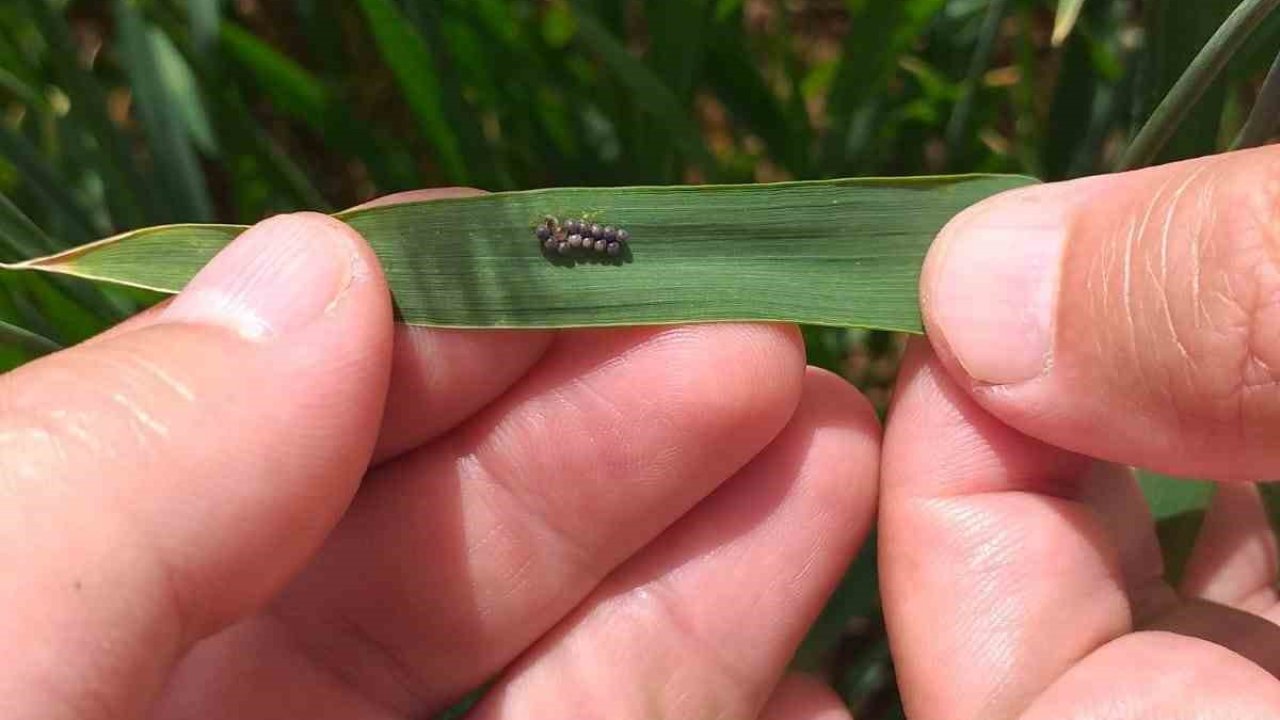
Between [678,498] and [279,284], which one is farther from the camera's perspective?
[678,498]

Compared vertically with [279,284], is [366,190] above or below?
below

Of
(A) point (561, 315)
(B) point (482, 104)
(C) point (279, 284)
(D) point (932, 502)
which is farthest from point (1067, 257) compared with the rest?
(B) point (482, 104)

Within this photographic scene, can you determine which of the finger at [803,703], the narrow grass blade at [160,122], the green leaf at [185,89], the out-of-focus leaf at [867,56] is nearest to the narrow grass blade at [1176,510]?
the finger at [803,703]

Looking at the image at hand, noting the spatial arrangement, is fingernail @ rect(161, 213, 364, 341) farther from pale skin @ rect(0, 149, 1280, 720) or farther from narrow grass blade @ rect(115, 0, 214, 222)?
narrow grass blade @ rect(115, 0, 214, 222)

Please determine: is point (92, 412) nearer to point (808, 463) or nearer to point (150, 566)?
point (150, 566)

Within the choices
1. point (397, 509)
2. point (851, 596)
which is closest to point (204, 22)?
point (397, 509)

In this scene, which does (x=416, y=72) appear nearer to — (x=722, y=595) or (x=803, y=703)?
(x=722, y=595)
